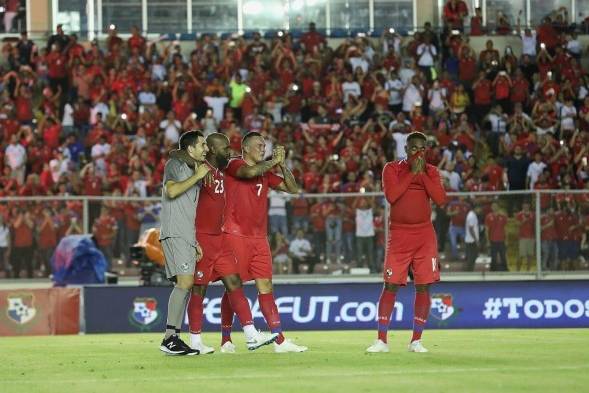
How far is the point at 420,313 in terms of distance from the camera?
1395 centimetres

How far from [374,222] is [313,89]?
1041 centimetres

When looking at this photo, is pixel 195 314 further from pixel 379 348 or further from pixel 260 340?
pixel 379 348

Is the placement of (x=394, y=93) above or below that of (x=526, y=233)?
above

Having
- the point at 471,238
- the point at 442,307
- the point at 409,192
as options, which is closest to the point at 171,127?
the point at 471,238

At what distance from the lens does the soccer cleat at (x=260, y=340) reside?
45.1 feet

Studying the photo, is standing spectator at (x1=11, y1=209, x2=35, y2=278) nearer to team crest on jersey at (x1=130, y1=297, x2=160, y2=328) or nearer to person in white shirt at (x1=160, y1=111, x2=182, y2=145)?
team crest on jersey at (x1=130, y1=297, x2=160, y2=328)

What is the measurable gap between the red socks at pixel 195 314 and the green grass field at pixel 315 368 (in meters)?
0.34

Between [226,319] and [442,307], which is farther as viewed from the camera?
[442,307]

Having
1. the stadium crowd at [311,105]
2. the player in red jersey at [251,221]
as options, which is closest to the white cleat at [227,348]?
the player in red jersey at [251,221]

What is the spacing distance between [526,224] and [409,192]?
8149mm

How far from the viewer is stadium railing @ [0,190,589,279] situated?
71.3 feet

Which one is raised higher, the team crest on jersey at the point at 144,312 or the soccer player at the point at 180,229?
the soccer player at the point at 180,229

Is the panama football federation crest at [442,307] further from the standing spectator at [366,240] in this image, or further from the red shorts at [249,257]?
the red shorts at [249,257]

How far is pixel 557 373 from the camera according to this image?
1169cm
